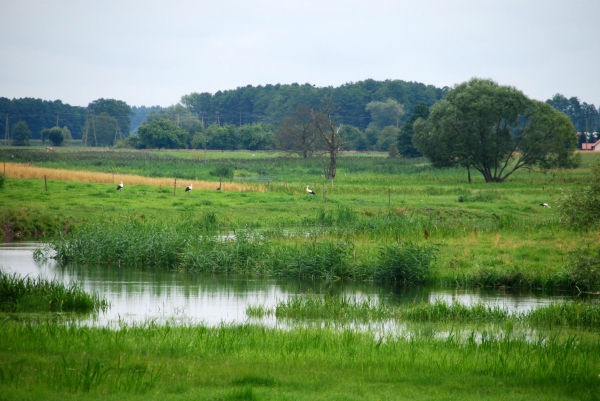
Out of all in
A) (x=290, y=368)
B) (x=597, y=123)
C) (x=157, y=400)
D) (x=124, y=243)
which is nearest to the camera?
(x=157, y=400)

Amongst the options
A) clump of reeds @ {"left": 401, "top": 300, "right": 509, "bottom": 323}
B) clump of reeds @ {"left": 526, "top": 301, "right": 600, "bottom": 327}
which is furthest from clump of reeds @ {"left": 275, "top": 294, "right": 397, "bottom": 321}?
clump of reeds @ {"left": 526, "top": 301, "right": 600, "bottom": 327}

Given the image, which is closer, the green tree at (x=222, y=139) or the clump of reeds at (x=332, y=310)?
the clump of reeds at (x=332, y=310)

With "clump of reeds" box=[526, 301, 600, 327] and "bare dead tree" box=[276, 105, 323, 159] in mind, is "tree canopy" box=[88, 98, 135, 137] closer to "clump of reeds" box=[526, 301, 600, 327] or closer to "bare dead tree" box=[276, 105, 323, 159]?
"bare dead tree" box=[276, 105, 323, 159]

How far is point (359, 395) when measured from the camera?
886 centimetres

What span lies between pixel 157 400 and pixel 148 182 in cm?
4152

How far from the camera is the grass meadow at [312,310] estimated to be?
30.5 ft

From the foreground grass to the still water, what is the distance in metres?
3.16

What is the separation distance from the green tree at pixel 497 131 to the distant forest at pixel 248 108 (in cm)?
8047

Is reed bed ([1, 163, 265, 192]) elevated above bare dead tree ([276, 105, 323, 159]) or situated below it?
below

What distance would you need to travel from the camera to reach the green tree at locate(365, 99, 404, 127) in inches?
5797

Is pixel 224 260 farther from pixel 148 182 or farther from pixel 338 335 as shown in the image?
pixel 148 182

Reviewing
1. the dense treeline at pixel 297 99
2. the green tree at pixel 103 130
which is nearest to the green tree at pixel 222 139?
the dense treeline at pixel 297 99

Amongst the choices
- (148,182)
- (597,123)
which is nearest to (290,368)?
(148,182)

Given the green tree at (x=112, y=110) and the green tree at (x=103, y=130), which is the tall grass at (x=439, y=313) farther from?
the green tree at (x=112, y=110)
